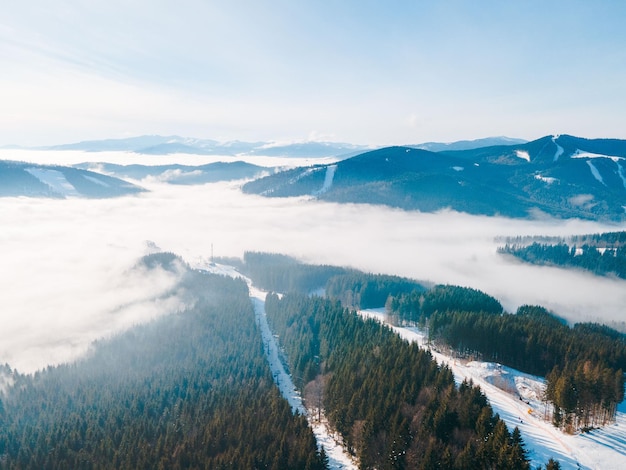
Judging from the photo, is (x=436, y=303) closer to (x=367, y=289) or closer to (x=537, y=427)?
(x=367, y=289)

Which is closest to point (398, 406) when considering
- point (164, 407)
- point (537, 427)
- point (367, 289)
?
point (537, 427)

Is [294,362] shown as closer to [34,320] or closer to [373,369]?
[373,369]

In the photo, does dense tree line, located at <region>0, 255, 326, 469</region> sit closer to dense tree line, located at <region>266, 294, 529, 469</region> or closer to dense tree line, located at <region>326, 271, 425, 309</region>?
dense tree line, located at <region>266, 294, 529, 469</region>

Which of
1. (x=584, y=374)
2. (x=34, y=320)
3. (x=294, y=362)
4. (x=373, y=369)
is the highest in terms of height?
(x=584, y=374)

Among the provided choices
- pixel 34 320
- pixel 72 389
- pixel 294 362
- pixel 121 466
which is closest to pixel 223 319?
pixel 294 362

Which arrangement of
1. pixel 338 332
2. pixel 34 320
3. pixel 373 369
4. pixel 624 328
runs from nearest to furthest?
pixel 373 369 < pixel 338 332 < pixel 34 320 < pixel 624 328

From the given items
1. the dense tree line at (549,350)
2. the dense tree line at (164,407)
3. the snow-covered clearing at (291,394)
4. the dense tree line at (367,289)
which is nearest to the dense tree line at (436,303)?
the dense tree line at (549,350)
